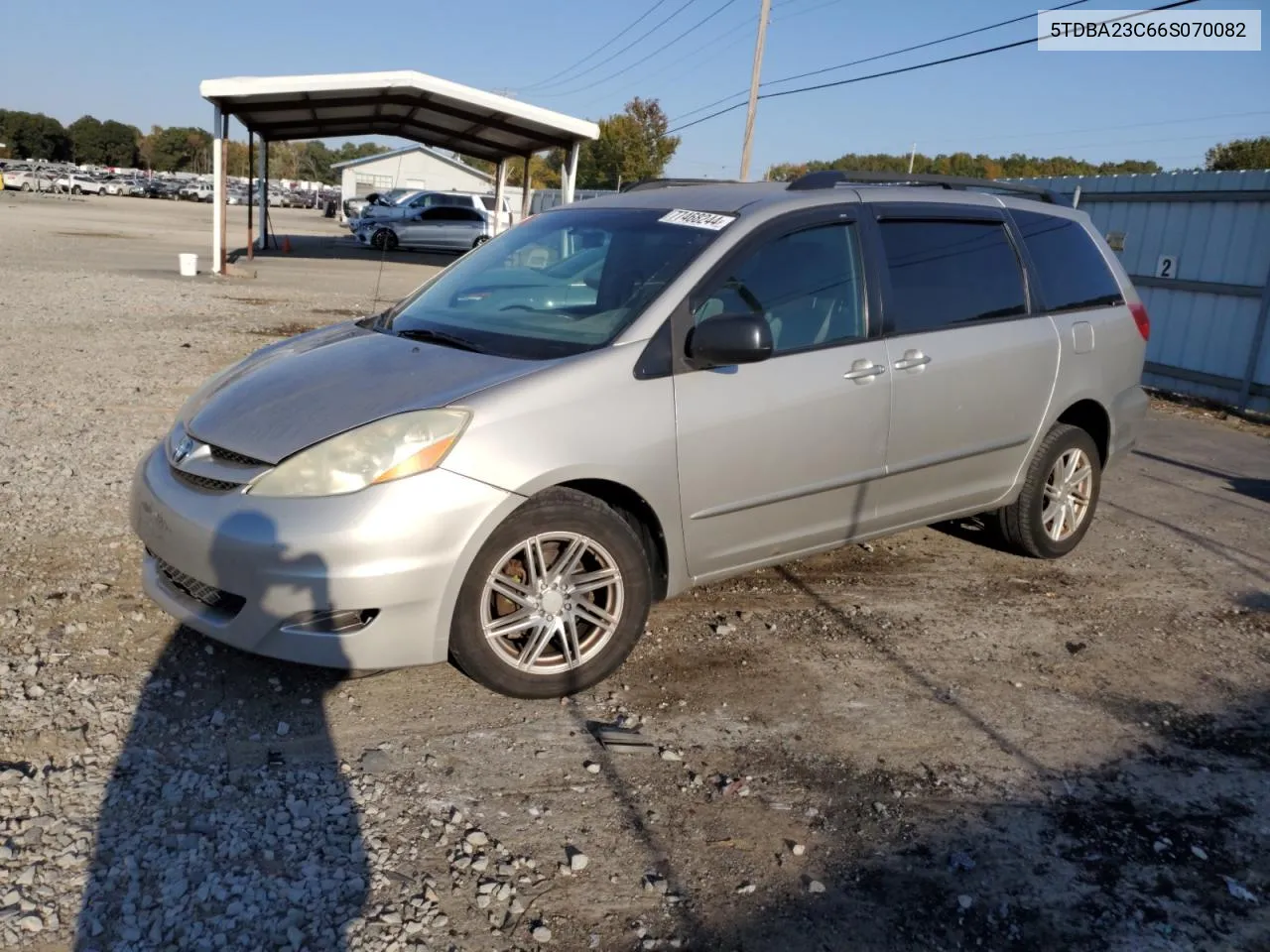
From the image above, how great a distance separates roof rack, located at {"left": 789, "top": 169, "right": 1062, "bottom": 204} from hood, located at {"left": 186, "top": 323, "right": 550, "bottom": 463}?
1761mm

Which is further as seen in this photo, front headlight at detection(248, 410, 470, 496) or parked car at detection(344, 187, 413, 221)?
parked car at detection(344, 187, 413, 221)

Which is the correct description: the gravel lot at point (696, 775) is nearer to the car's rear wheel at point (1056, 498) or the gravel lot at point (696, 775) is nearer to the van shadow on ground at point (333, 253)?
the car's rear wheel at point (1056, 498)

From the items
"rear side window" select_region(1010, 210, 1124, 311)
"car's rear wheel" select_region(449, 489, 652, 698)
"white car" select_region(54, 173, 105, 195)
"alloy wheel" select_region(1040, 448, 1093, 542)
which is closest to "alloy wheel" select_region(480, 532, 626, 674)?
"car's rear wheel" select_region(449, 489, 652, 698)

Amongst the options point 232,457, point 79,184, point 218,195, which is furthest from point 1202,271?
point 79,184

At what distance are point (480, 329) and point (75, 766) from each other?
2.17 m

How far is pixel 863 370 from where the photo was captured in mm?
4586

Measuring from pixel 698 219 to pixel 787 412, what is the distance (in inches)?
36.3

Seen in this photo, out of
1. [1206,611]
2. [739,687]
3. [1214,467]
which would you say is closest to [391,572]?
[739,687]

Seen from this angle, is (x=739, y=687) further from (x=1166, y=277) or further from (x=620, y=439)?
(x=1166, y=277)

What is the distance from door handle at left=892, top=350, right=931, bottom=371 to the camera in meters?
4.72

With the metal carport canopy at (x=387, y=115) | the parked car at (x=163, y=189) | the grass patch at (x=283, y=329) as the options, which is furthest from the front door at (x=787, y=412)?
the parked car at (x=163, y=189)

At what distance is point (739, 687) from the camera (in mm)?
4156

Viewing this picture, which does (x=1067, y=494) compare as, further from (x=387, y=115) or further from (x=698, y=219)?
(x=387, y=115)

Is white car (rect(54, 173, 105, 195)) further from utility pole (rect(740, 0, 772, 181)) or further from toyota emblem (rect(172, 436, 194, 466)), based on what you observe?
toyota emblem (rect(172, 436, 194, 466))
